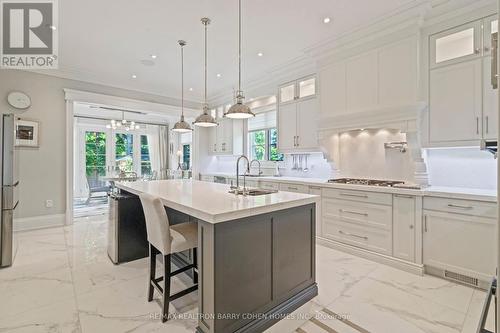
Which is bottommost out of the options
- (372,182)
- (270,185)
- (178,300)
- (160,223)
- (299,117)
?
(178,300)

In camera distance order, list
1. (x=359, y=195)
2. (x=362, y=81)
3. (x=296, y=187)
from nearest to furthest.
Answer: (x=359, y=195) → (x=362, y=81) → (x=296, y=187)

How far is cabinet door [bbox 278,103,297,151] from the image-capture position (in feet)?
14.3

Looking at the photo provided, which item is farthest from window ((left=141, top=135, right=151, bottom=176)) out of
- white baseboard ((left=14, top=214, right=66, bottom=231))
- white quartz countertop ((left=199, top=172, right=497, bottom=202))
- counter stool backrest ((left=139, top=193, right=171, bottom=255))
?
counter stool backrest ((left=139, top=193, right=171, bottom=255))

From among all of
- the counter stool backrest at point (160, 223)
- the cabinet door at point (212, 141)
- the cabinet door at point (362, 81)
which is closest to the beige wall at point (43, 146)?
the cabinet door at point (212, 141)

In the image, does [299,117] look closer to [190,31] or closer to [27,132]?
[190,31]

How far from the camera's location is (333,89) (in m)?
3.57

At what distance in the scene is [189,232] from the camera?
2.12 m

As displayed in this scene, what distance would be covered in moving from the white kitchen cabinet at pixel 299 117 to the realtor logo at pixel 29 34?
3385 millimetres

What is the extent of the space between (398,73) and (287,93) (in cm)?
196

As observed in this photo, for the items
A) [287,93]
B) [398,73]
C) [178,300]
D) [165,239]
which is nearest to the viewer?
[165,239]

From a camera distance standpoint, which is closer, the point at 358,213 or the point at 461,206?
the point at 461,206

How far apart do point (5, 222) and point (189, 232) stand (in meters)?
2.40

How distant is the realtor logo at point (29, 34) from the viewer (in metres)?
2.74

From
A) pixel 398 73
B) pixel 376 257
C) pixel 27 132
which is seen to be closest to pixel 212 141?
pixel 27 132
